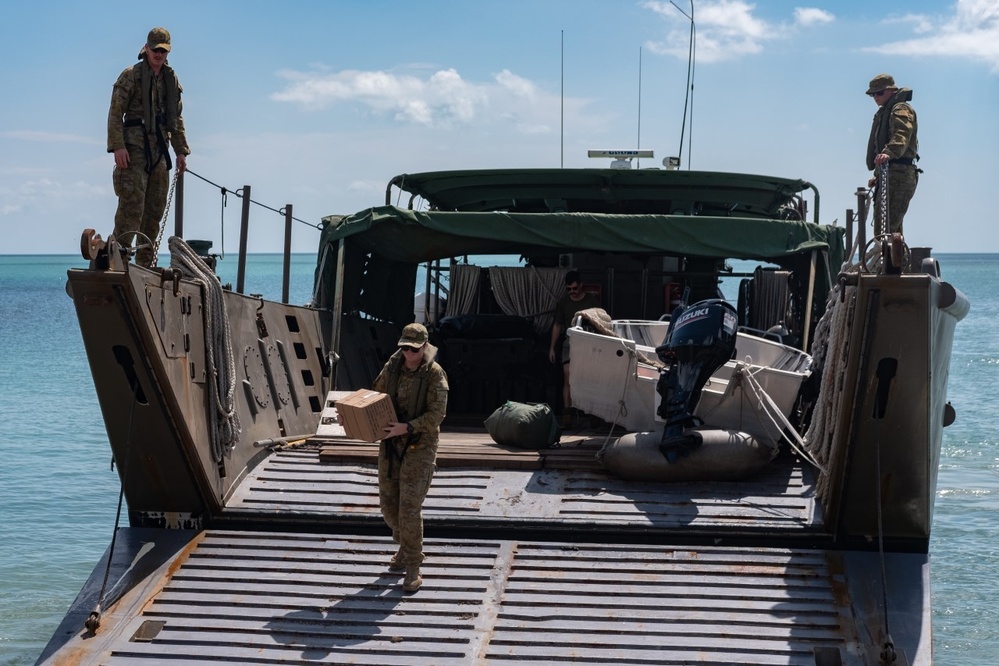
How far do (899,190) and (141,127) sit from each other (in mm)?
4757

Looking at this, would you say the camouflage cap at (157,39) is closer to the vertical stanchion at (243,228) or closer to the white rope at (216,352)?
the white rope at (216,352)

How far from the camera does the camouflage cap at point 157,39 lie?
23.5ft

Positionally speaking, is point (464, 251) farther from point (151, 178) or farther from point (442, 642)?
point (442, 642)

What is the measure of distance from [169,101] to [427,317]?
4.95 m

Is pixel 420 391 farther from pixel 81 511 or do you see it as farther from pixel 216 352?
pixel 81 511

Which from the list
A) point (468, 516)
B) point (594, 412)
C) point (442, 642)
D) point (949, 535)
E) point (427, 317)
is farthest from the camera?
point (949, 535)

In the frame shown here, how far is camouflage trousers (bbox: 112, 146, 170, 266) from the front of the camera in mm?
7176

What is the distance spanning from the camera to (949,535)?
550 inches

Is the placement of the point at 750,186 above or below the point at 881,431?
above

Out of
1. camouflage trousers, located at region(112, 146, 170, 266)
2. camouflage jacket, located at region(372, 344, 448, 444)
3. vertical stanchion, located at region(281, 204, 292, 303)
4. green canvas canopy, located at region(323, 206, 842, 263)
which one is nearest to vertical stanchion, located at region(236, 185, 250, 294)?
vertical stanchion, located at region(281, 204, 292, 303)

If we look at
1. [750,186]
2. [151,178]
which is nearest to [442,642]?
[151,178]

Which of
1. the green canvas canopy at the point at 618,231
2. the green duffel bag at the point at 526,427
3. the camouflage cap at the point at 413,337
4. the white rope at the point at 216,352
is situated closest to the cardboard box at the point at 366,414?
the camouflage cap at the point at 413,337

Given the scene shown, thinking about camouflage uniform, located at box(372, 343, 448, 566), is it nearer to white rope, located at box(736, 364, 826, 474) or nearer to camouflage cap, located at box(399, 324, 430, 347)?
camouflage cap, located at box(399, 324, 430, 347)

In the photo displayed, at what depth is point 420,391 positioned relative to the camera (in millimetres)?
6277
